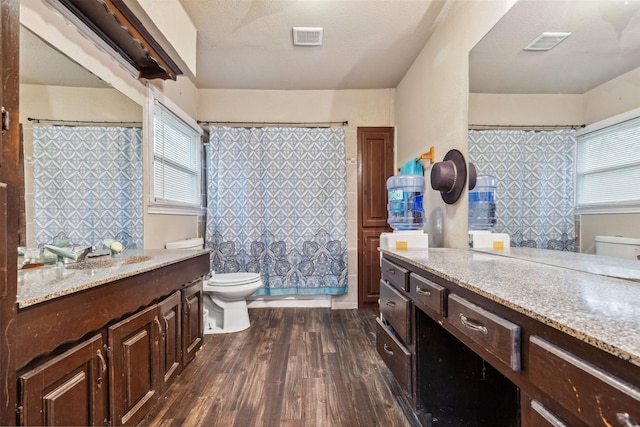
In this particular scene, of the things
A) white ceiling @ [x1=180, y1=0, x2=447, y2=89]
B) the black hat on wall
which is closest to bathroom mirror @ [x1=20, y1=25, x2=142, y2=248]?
white ceiling @ [x1=180, y1=0, x2=447, y2=89]

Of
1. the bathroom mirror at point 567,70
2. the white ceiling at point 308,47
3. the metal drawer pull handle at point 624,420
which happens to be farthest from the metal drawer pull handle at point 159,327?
the white ceiling at point 308,47

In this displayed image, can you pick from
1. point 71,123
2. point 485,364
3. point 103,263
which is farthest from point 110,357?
point 485,364

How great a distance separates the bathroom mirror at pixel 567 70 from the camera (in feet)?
3.28

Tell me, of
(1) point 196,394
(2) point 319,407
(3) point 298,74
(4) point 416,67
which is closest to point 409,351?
(2) point 319,407

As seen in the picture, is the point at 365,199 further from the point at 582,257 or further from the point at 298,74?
the point at 582,257

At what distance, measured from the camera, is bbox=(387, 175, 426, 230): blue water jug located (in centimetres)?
244

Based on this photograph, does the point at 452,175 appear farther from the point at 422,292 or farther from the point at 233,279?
the point at 233,279

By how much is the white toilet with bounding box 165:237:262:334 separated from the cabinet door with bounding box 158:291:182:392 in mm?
790

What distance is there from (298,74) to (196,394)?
→ 9.52 feet

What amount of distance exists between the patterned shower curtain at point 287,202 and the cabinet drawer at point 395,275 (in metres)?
1.35

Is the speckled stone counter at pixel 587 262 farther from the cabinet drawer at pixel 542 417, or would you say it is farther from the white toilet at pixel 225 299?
the white toilet at pixel 225 299

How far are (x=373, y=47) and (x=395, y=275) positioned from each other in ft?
6.68

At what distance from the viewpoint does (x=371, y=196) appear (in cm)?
340

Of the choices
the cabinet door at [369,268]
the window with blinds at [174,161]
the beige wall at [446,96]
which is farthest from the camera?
the cabinet door at [369,268]
